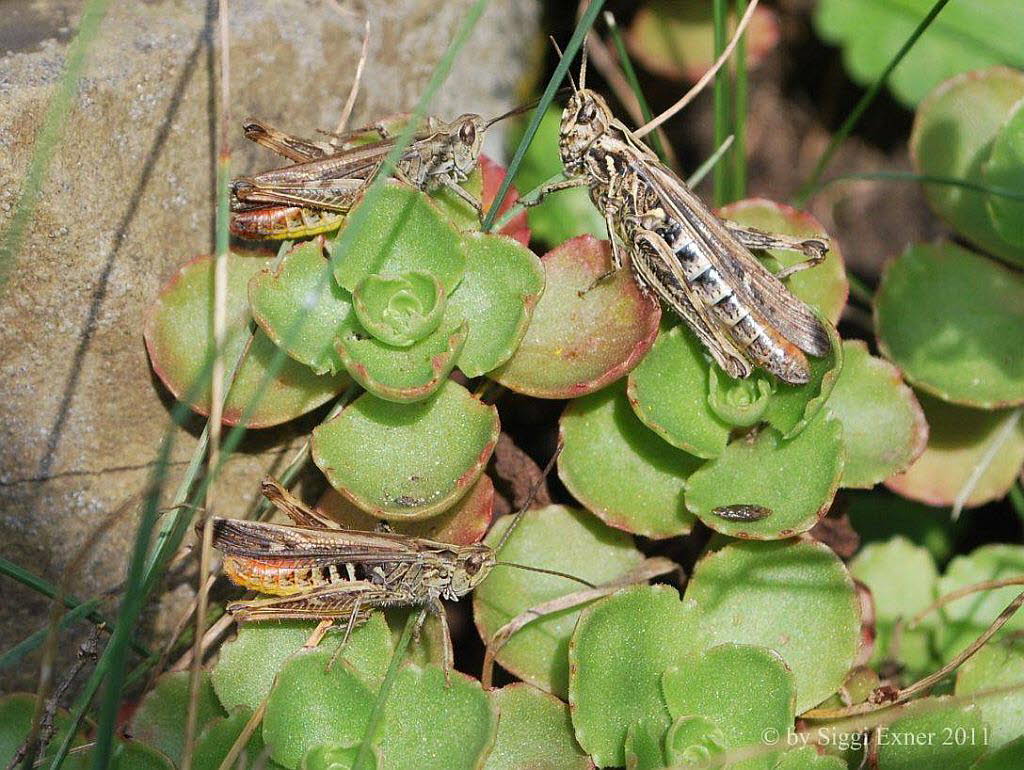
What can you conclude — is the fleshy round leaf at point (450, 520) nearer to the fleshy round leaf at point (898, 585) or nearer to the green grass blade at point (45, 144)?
the green grass blade at point (45, 144)

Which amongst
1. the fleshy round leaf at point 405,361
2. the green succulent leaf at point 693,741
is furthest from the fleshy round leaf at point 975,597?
the fleshy round leaf at point 405,361

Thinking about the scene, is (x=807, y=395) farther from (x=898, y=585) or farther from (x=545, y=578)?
(x=898, y=585)

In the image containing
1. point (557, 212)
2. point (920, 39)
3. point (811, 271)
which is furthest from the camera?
point (920, 39)

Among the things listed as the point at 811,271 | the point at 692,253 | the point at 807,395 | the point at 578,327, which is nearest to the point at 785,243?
the point at 811,271

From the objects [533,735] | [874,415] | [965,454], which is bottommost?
[533,735]

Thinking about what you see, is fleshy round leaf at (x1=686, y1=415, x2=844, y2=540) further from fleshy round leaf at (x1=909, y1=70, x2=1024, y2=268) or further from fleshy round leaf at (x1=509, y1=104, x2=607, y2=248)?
fleshy round leaf at (x1=509, y1=104, x2=607, y2=248)

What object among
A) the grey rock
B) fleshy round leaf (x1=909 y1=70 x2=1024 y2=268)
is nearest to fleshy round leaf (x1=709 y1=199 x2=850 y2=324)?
fleshy round leaf (x1=909 y1=70 x2=1024 y2=268)

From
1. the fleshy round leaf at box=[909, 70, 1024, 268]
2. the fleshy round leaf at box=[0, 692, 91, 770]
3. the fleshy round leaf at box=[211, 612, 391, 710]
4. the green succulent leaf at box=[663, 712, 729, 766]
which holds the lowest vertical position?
the fleshy round leaf at box=[0, 692, 91, 770]
